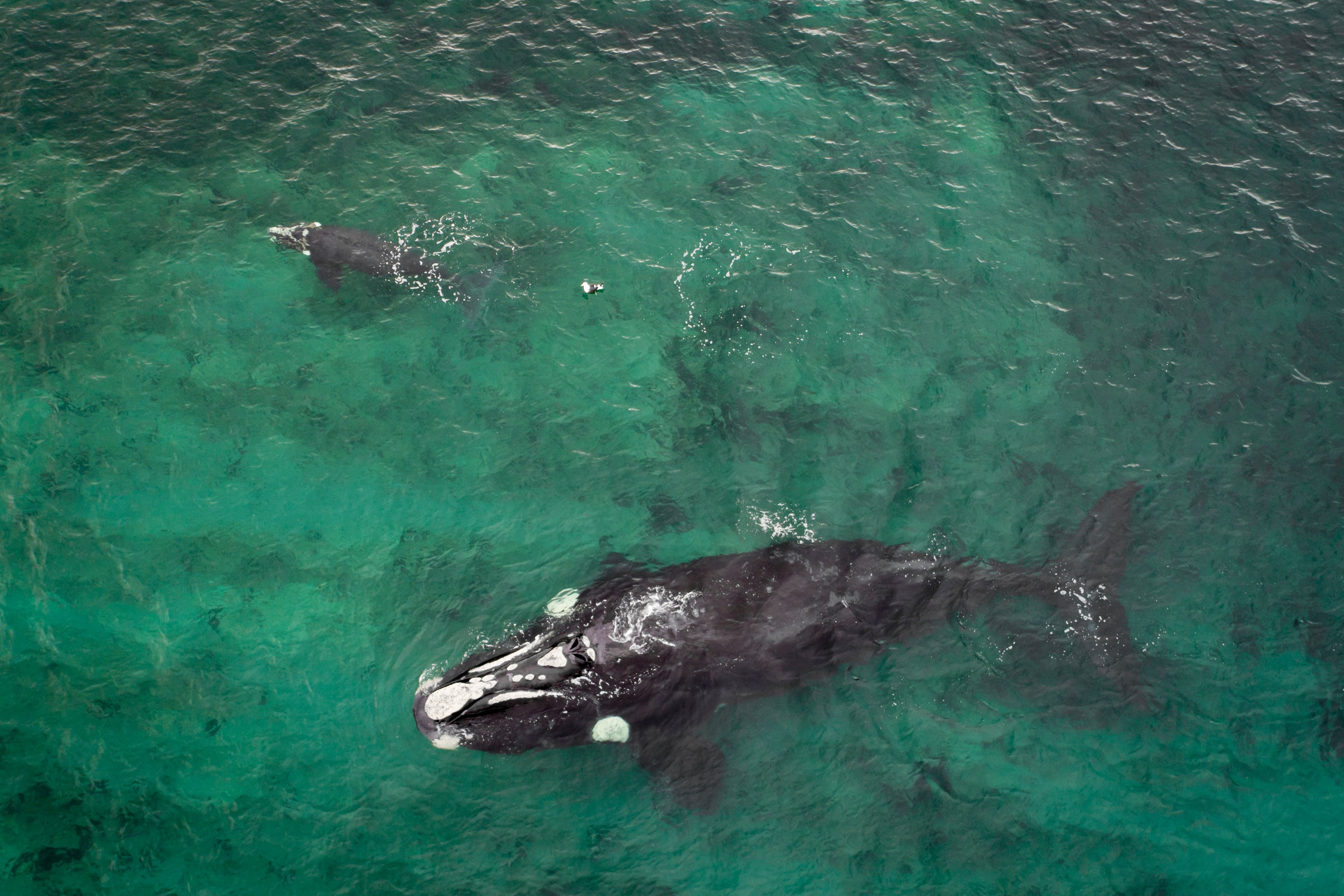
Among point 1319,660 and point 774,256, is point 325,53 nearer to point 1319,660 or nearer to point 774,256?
point 774,256

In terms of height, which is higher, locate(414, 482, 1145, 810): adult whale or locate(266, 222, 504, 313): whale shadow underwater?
locate(266, 222, 504, 313): whale shadow underwater

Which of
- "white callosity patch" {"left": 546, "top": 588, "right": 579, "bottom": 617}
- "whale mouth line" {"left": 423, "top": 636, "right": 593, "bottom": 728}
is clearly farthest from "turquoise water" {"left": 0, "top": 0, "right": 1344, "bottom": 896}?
"whale mouth line" {"left": 423, "top": 636, "right": 593, "bottom": 728}

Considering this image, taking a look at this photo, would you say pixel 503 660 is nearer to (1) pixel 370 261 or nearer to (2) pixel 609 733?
(2) pixel 609 733

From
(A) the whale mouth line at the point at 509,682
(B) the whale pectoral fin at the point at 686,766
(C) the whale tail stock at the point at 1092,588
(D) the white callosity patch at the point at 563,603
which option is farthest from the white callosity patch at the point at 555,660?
(C) the whale tail stock at the point at 1092,588

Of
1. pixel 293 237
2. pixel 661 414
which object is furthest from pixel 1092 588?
pixel 293 237

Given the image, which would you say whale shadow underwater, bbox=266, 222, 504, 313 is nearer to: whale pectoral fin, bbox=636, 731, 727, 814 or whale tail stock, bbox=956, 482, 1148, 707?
whale pectoral fin, bbox=636, 731, 727, 814

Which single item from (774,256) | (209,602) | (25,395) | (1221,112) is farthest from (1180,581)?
(25,395)
